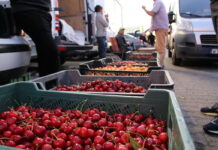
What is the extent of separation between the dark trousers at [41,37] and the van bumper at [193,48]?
4838 mm

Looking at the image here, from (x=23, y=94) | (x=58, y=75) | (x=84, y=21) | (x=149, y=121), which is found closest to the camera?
(x=149, y=121)

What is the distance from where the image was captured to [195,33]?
22.2 feet

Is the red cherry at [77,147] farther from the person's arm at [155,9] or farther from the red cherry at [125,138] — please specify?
the person's arm at [155,9]

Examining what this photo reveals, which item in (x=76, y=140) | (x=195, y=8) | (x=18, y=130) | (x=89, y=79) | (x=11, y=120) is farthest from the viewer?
(x=195, y=8)

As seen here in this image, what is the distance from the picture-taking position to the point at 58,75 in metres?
2.87

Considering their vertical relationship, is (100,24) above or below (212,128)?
above

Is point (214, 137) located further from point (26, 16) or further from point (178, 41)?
point (178, 41)

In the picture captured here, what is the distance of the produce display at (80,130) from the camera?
1380 mm

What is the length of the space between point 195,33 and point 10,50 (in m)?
5.31

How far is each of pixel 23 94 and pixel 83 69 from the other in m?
1.38

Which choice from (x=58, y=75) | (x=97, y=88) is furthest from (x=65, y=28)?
(x=97, y=88)

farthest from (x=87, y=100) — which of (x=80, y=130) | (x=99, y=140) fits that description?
(x=99, y=140)

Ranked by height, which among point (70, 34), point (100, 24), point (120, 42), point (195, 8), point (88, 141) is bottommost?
point (88, 141)

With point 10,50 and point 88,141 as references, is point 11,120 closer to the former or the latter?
point 88,141
